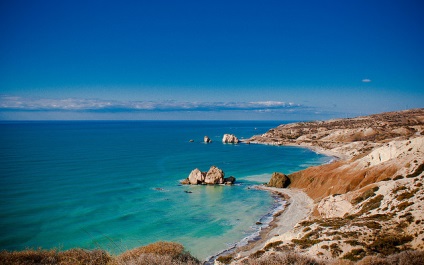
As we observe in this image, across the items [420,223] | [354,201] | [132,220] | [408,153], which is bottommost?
[132,220]

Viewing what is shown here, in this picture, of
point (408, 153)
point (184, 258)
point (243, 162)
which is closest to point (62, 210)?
point (184, 258)

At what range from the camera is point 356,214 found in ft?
102

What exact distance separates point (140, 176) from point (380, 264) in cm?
6910

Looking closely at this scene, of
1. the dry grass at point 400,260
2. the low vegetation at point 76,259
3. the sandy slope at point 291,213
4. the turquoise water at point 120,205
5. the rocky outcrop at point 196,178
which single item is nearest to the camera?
the dry grass at point 400,260

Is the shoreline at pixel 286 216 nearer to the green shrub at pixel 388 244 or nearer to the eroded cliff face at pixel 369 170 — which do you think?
the eroded cliff face at pixel 369 170

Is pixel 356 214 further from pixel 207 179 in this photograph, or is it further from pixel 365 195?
pixel 207 179

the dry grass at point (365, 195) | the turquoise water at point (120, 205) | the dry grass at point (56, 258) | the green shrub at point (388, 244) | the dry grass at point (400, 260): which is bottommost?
the turquoise water at point (120, 205)

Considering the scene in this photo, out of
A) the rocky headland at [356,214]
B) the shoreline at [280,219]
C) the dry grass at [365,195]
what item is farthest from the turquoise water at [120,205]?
the dry grass at [365,195]

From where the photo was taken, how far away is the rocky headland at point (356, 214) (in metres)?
19.3

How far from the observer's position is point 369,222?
24.7m

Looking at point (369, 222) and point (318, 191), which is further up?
point (369, 222)

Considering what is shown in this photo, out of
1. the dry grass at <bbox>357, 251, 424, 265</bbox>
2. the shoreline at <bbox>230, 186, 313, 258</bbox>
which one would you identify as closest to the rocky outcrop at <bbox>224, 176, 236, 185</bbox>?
the shoreline at <bbox>230, 186, 313, 258</bbox>

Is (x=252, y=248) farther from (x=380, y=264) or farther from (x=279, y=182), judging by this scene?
(x=279, y=182)

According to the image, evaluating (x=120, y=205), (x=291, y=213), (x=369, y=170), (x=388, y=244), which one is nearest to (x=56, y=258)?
(x=388, y=244)
